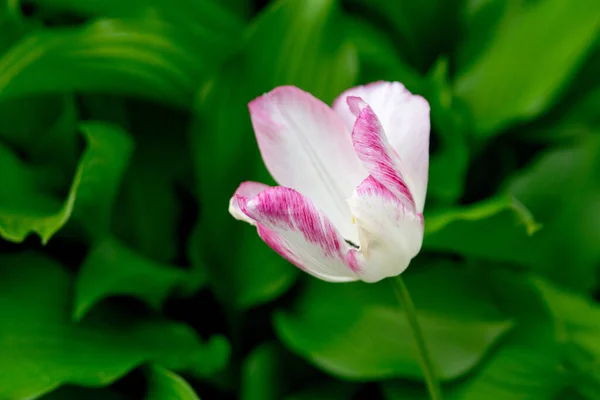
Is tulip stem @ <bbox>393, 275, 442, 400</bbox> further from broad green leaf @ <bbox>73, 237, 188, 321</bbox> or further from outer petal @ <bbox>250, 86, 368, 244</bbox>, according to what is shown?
broad green leaf @ <bbox>73, 237, 188, 321</bbox>

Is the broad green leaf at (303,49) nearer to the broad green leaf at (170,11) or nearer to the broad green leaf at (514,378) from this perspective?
the broad green leaf at (170,11)

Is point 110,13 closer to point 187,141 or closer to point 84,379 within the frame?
point 187,141

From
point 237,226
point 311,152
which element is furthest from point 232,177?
point 311,152

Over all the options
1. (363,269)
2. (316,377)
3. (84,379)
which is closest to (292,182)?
(363,269)

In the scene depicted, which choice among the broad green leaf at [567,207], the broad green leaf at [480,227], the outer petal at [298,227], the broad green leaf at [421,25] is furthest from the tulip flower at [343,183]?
the broad green leaf at [421,25]

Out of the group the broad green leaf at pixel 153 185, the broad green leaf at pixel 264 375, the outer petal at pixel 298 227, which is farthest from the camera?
the broad green leaf at pixel 153 185

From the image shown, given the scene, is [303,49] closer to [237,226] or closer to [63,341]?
[237,226]

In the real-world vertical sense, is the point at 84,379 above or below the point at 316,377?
above
